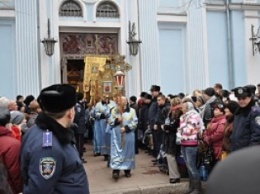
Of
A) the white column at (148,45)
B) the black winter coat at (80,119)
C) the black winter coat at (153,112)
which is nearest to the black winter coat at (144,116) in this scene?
the black winter coat at (153,112)

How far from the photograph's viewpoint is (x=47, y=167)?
298 centimetres

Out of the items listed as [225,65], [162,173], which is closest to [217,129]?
[162,173]

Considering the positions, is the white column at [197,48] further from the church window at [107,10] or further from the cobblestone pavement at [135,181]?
the cobblestone pavement at [135,181]

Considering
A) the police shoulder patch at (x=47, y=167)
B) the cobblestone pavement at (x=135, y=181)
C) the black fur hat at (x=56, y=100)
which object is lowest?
the cobblestone pavement at (x=135, y=181)

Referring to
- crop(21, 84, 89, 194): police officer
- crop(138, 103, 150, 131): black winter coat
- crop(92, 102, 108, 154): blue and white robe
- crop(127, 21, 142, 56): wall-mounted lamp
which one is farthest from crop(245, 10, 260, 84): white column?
crop(21, 84, 89, 194): police officer

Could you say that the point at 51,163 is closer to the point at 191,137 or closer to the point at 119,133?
the point at 191,137

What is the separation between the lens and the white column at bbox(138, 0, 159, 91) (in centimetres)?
1457

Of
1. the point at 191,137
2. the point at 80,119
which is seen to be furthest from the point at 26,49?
the point at 191,137

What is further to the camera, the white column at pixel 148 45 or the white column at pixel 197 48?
the white column at pixel 197 48

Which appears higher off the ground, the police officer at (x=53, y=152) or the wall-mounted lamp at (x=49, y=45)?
the wall-mounted lamp at (x=49, y=45)

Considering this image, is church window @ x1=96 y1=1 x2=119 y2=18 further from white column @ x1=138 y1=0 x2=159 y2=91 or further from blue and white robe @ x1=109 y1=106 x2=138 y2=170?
blue and white robe @ x1=109 y1=106 x2=138 y2=170

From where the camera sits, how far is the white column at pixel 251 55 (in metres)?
15.9

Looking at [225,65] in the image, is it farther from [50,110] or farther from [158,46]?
[50,110]

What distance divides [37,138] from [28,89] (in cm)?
1070
